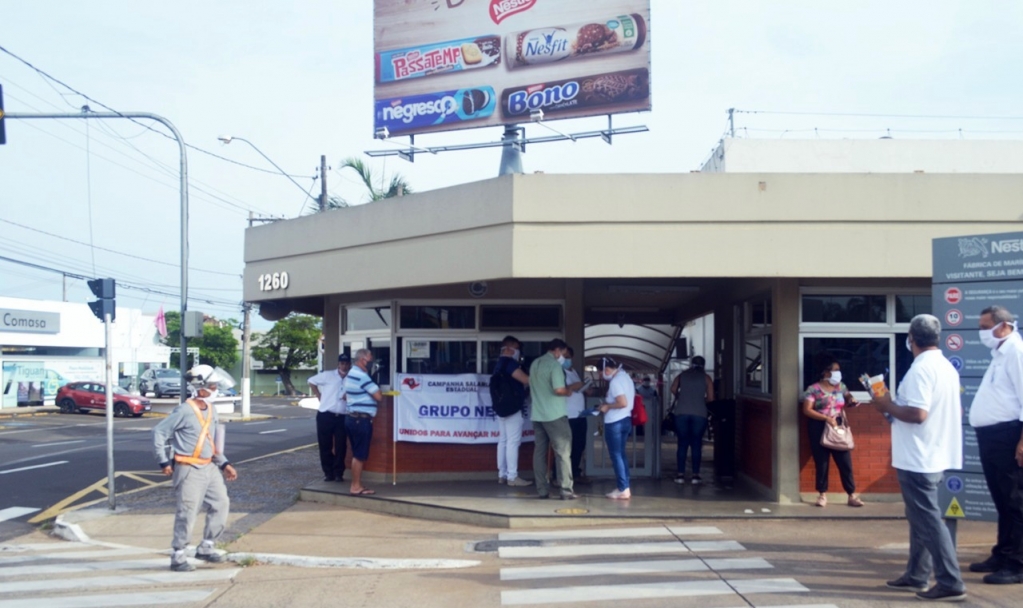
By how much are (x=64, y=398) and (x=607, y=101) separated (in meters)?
34.2

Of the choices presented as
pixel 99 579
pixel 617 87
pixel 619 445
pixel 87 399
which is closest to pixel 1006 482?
pixel 619 445

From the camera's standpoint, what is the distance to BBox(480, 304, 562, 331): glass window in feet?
39.4

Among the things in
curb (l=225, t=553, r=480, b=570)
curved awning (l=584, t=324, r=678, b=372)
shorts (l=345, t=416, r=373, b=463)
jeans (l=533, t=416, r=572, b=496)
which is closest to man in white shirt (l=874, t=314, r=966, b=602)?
curb (l=225, t=553, r=480, b=570)

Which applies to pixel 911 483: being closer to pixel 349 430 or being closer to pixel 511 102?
pixel 349 430

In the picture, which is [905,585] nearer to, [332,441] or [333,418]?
[333,418]

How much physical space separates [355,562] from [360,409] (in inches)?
126

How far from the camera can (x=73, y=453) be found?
21.0m

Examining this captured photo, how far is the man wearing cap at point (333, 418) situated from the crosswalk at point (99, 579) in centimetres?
320

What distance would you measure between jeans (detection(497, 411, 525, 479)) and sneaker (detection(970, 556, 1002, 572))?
18.0 ft

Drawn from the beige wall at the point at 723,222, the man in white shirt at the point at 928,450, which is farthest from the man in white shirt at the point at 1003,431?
the beige wall at the point at 723,222

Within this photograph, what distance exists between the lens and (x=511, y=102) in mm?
15102

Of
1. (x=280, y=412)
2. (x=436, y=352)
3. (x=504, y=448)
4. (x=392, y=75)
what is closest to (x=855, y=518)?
(x=504, y=448)

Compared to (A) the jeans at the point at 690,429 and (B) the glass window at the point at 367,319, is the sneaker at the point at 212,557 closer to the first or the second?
(B) the glass window at the point at 367,319

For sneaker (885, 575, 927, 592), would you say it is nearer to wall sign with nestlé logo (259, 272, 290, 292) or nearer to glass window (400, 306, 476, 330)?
glass window (400, 306, 476, 330)
